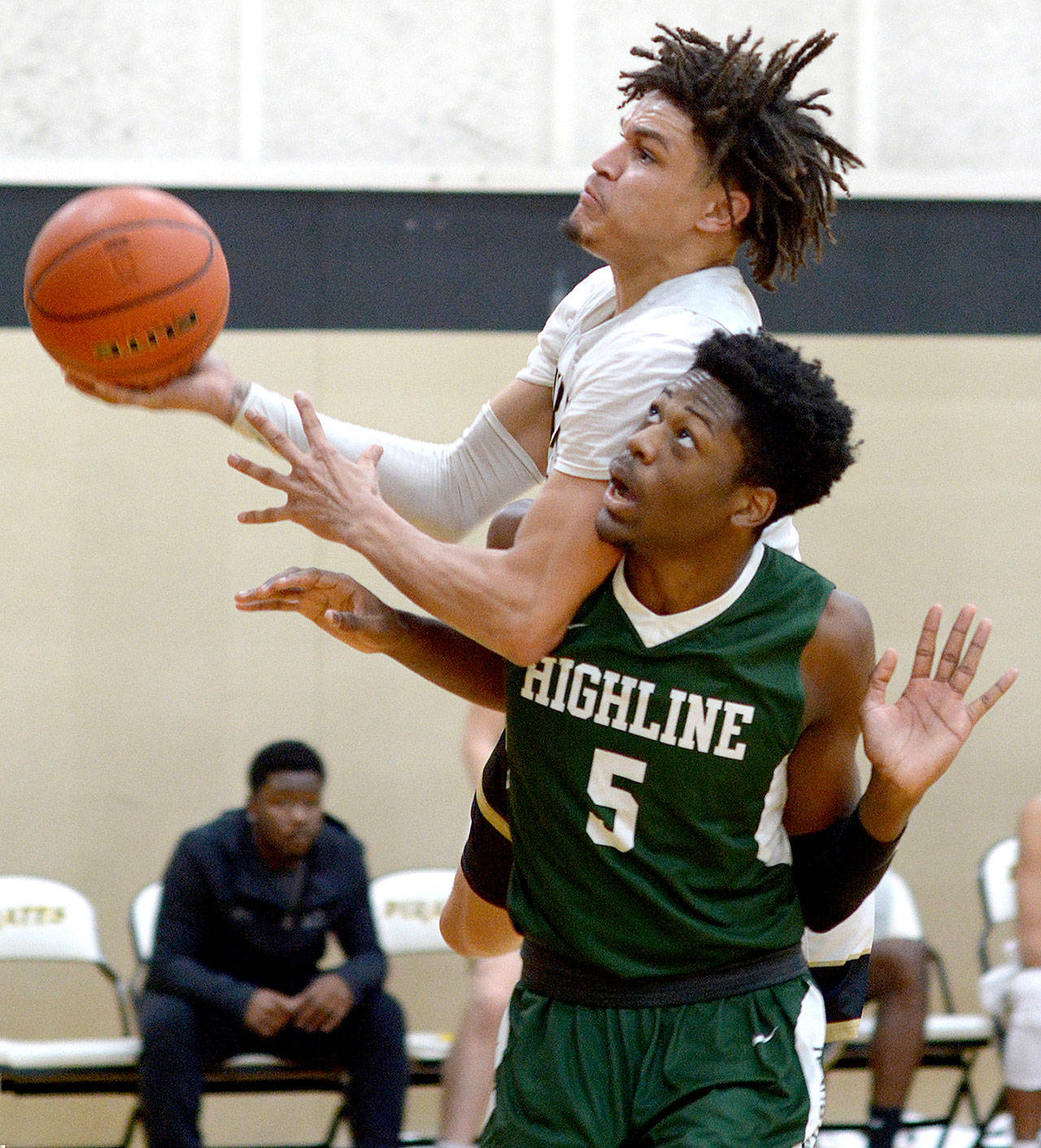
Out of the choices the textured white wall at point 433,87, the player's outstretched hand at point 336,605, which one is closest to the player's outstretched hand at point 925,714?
the player's outstretched hand at point 336,605

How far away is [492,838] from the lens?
9.61 feet

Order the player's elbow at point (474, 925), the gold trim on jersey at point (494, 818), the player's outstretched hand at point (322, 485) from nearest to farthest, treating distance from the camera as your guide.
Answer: the player's outstretched hand at point (322, 485) → the gold trim on jersey at point (494, 818) → the player's elbow at point (474, 925)

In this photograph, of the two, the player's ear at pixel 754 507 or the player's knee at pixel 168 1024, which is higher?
the player's ear at pixel 754 507

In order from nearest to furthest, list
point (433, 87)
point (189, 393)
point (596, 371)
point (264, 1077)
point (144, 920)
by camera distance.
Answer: point (596, 371) < point (189, 393) < point (264, 1077) < point (144, 920) < point (433, 87)

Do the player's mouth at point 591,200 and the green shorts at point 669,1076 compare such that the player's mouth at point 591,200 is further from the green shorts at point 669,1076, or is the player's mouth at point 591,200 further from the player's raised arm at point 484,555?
the green shorts at point 669,1076

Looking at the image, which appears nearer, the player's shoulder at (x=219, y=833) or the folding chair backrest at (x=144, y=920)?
the player's shoulder at (x=219, y=833)

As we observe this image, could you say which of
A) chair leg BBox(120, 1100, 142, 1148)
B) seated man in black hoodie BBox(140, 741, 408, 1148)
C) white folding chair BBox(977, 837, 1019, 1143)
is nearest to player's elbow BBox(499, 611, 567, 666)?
seated man in black hoodie BBox(140, 741, 408, 1148)

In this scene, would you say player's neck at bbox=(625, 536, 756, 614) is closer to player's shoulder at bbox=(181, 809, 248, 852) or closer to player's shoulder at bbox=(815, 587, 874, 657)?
player's shoulder at bbox=(815, 587, 874, 657)

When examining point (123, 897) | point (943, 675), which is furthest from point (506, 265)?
point (943, 675)

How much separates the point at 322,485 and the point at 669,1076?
3.44 ft

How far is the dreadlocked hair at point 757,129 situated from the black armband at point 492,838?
1025 mm

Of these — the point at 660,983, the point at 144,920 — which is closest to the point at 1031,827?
the point at 660,983

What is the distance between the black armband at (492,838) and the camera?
2859 mm

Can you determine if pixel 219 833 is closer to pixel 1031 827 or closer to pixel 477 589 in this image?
A: pixel 1031 827
